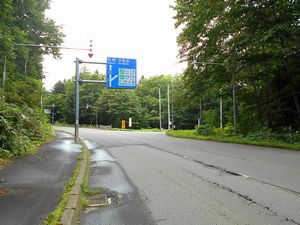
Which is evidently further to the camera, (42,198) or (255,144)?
(255,144)

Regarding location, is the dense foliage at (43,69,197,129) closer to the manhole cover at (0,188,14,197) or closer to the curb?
the curb

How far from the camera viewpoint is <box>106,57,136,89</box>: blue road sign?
74.3ft

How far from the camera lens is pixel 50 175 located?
795 centimetres

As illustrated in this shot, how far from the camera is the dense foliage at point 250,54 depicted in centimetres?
1709

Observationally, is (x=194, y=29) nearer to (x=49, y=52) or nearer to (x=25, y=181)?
(x=49, y=52)

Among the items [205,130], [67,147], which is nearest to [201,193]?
[67,147]

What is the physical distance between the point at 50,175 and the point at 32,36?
2194 cm

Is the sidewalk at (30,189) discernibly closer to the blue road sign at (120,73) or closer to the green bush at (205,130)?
the blue road sign at (120,73)

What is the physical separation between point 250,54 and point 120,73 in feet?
30.1

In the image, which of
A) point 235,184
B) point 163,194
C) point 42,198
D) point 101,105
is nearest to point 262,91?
point 235,184

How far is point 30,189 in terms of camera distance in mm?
6293

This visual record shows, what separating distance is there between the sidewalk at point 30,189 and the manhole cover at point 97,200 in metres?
0.62

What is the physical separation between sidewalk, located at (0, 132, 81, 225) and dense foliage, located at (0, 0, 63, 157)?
1985mm

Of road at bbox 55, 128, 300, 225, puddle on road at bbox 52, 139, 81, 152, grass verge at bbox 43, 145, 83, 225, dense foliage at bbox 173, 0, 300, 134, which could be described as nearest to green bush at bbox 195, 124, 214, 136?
dense foliage at bbox 173, 0, 300, 134
